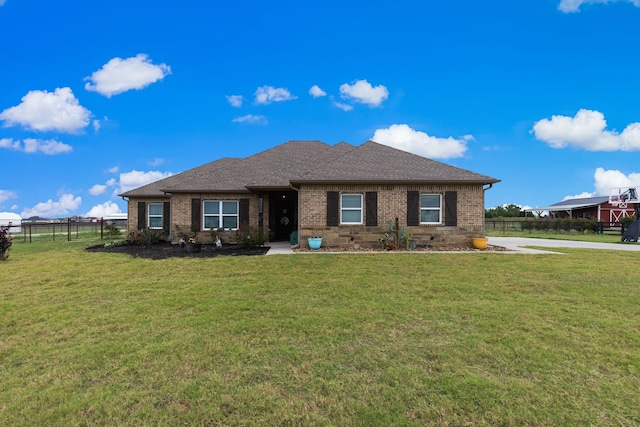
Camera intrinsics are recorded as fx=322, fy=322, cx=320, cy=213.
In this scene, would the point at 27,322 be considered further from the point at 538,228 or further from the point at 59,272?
the point at 538,228

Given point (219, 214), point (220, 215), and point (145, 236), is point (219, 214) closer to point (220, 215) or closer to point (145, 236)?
point (220, 215)

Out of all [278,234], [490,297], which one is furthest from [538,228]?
[490,297]

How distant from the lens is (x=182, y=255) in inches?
441

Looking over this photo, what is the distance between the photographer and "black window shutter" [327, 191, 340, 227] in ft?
41.3

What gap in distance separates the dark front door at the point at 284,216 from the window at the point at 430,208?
19.5 ft

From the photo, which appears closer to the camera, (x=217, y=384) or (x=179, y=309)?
(x=217, y=384)

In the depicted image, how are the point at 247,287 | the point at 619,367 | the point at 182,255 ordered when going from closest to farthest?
the point at 619,367, the point at 247,287, the point at 182,255

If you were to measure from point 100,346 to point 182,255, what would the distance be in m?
7.56

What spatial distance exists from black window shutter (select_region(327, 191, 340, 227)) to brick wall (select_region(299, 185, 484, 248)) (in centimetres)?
14

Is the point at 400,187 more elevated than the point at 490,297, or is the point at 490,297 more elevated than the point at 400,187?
the point at 400,187

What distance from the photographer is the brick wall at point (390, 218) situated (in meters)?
12.6

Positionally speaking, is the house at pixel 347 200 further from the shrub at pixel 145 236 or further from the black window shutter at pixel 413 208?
the shrub at pixel 145 236

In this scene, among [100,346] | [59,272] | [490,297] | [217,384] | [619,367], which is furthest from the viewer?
[59,272]

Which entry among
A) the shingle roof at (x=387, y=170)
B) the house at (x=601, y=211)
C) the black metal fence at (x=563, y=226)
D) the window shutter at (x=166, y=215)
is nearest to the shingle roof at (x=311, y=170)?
the shingle roof at (x=387, y=170)
